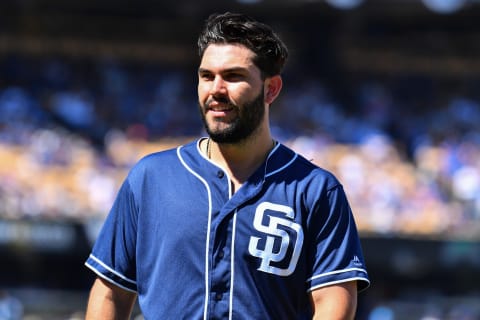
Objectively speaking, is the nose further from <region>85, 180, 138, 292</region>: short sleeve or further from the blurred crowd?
the blurred crowd

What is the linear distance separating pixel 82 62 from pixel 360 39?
5.82m

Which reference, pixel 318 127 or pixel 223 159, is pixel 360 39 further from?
pixel 223 159

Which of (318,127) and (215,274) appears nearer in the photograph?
(215,274)

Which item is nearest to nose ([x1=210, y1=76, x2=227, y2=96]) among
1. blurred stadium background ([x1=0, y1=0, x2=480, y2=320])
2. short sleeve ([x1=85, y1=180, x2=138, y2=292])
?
short sleeve ([x1=85, y1=180, x2=138, y2=292])

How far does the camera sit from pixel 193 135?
1683 centimetres

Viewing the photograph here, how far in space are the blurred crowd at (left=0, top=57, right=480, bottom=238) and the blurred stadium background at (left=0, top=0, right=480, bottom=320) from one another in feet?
0.10

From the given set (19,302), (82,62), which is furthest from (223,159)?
(82,62)

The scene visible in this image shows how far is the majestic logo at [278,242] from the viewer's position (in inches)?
122

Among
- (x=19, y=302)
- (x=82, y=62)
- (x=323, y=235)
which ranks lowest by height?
(x=19, y=302)

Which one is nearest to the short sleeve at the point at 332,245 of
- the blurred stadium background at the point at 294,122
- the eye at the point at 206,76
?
the eye at the point at 206,76

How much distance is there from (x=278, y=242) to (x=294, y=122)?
46.7 feet

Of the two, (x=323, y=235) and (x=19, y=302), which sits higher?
(x=323, y=235)

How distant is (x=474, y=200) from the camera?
14539mm

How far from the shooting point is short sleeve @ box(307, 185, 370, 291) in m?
3.13
